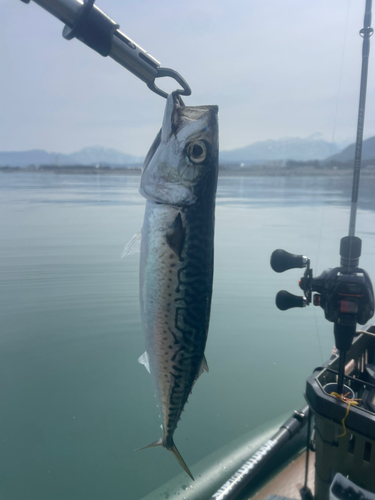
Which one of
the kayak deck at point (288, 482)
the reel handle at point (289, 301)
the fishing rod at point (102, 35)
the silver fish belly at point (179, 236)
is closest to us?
the fishing rod at point (102, 35)

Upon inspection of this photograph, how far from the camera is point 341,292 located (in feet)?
5.23

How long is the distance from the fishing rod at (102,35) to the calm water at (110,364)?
88.4 inches

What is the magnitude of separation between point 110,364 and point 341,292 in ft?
7.26

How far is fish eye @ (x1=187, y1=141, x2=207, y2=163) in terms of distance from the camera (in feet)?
3.00

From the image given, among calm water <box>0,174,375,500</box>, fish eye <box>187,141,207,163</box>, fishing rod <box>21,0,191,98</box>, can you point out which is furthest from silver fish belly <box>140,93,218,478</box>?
calm water <box>0,174,375,500</box>

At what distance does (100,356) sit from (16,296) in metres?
1.78

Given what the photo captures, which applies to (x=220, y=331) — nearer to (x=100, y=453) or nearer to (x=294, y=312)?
(x=294, y=312)

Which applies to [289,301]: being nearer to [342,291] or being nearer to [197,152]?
[342,291]

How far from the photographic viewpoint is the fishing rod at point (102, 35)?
0.71 meters

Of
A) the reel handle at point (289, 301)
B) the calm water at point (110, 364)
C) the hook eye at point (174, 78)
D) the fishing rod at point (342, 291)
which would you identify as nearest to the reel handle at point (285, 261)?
the fishing rod at point (342, 291)

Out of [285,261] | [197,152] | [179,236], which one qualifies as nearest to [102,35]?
[197,152]

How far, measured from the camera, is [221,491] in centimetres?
194

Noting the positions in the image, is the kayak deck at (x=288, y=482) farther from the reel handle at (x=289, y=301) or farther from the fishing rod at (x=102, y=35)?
the fishing rod at (x=102, y=35)

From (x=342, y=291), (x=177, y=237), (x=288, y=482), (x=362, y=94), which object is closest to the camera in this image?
(x=177, y=237)
